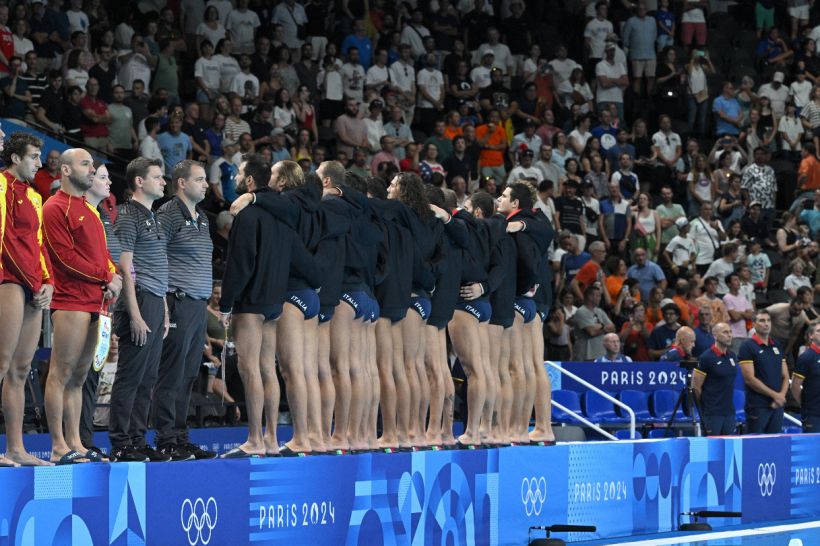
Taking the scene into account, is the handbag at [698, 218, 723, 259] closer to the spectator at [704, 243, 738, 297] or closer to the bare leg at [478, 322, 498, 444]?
the spectator at [704, 243, 738, 297]

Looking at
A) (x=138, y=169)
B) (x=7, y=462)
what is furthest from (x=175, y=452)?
(x=138, y=169)

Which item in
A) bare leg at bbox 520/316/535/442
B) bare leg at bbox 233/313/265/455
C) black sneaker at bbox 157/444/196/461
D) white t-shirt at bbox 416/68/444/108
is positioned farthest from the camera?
white t-shirt at bbox 416/68/444/108

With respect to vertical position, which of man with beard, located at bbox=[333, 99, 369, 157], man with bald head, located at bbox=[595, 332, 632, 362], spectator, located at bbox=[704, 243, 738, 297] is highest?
man with beard, located at bbox=[333, 99, 369, 157]

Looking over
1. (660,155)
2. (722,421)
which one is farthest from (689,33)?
(722,421)

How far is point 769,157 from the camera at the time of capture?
22.8 metres

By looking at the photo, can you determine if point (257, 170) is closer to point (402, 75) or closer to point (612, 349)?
point (612, 349)

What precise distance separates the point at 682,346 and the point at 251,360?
8.69 meters

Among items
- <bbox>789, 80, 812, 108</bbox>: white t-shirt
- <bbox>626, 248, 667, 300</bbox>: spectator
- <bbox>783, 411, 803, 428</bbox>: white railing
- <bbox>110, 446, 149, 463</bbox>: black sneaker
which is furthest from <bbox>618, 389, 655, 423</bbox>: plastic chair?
<bbox>789, 80, 812, 108</bbox>: white t-shirt

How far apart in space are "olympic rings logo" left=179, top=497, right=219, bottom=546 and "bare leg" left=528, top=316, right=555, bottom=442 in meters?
4.03

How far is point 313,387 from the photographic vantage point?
30.1 ft

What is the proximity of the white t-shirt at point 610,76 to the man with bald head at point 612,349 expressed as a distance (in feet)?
22.8

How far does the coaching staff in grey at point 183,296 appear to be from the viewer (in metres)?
8.75

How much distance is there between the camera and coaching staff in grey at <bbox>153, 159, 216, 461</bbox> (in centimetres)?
875

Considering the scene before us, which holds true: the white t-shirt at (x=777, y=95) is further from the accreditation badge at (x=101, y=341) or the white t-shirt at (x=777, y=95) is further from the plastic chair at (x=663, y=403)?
the accreditation badge at (x=101, y=341)
